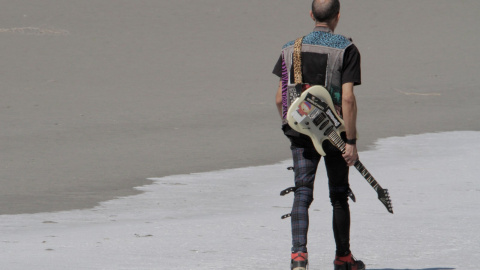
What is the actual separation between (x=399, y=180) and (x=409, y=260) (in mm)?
4062

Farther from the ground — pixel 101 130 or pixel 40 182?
pixel 101 130

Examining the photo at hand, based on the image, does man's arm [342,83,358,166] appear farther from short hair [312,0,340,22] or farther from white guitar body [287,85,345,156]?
short hair [312,0,340,22]

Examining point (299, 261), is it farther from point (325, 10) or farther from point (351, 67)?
point (325, 10)

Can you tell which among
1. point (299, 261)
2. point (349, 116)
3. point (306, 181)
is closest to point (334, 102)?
point (349, 116)

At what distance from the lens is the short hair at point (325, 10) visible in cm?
618

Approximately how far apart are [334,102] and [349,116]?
0.19 metres

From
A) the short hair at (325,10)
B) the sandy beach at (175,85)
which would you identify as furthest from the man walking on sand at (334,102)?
the sandy beach at (175,85)

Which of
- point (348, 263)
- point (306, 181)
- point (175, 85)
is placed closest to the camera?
point (306, 181)

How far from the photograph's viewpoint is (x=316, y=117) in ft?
19.8

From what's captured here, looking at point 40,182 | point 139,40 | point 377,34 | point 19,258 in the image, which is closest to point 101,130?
point 40,182

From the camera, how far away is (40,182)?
10.9m

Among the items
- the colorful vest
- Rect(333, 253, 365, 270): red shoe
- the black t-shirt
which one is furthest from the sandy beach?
the black t-shirt

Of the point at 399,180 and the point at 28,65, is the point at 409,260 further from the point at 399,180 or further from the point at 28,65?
the point at 28,65

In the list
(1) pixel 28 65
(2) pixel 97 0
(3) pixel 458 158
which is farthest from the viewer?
(2) pixel 97 0
